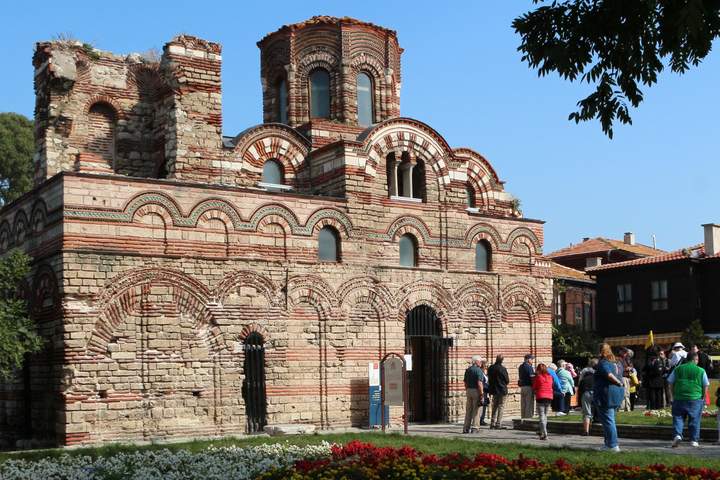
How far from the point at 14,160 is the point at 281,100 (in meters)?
25.1

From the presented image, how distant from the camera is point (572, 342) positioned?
41469 millimetres

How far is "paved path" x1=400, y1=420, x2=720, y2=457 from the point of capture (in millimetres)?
15653

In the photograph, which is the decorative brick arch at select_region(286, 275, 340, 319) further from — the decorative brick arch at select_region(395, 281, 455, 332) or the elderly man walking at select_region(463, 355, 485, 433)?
the elderly man walking at select_region(463, 355, 485, 433)

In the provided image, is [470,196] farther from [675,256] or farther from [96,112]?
[675,256]

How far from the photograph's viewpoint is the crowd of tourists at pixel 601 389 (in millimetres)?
15838

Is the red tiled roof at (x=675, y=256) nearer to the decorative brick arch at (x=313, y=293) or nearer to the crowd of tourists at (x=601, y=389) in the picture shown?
the crowd of tourists at (x=601, y=389)

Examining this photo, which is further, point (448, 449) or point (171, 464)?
point (448, 449)

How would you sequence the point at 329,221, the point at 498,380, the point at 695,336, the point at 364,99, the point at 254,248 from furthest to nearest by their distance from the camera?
the point at 695,336, the point at 364,99, the point at 329,221, the point at 254,248, the point at 498,380

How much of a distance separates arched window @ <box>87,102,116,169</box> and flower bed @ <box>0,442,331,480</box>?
10678 millimetres

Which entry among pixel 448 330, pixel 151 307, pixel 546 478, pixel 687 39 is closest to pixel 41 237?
pixel 151 307

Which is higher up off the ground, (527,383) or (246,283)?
(246,283)

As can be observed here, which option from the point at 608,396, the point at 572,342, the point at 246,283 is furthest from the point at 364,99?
the point at 572,342

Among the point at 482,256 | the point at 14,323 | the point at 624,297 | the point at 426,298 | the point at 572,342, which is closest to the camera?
the point at 14,323

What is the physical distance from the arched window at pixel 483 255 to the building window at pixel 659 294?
19.1 metres
